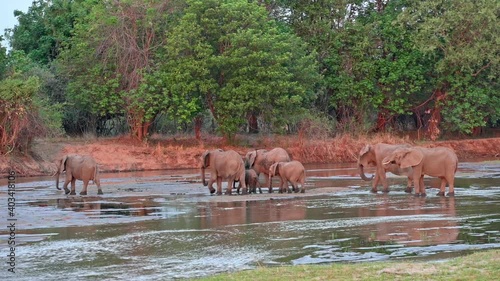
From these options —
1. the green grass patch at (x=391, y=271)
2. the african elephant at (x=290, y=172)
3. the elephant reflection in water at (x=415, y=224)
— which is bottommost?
the green grass patch at (x=391, y=271)

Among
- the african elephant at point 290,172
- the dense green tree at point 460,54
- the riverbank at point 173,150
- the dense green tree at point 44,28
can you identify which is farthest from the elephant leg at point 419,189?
the dense green tree at point 44,28

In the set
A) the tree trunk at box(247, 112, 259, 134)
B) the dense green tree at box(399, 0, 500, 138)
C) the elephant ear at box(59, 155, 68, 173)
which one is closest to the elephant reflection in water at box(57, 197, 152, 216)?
the elephant ear at box(59, 155, 68, 173)

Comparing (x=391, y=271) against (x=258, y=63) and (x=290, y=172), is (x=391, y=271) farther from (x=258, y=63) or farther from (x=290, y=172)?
(x=258, y=63)

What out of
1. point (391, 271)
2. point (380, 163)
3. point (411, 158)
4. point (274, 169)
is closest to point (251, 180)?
point (274, 169)

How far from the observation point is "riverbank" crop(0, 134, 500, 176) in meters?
45.6

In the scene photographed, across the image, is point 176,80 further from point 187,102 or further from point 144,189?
point 144,189

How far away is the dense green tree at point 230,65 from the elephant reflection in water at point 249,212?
2254 centimetres

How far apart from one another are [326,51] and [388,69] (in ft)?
13.1

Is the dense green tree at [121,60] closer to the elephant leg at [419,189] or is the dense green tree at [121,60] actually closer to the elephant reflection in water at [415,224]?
the elephant leg at [419,189]

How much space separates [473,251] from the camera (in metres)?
16.8

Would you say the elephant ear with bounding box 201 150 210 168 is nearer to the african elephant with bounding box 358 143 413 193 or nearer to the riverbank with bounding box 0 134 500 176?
the african elephant with bounding box 358 143 413 193

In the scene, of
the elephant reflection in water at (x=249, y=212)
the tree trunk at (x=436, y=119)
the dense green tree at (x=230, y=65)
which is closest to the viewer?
the elephant reflection in water at (x=249, y=212)

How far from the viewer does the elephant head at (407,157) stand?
95.3 ft

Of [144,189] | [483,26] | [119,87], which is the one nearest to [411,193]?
[144,189]
